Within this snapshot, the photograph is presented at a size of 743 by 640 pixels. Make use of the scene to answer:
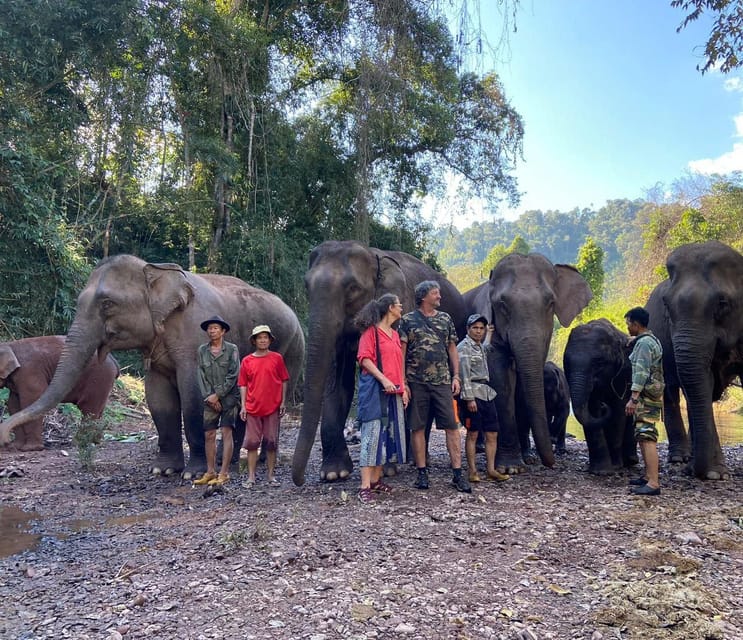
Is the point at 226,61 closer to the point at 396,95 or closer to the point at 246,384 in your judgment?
the point at 396,95

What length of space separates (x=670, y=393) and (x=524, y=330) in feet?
9.62

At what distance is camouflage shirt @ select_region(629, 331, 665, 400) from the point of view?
6562mm

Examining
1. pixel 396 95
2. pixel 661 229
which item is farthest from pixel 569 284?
pixel 661 229

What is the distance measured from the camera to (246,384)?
7262mm

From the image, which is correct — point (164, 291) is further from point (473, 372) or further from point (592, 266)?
A: point (592, 266)

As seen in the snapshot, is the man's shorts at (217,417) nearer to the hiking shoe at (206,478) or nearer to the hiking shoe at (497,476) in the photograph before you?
the hiking shoe at (206,478)

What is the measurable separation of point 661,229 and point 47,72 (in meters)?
27.1

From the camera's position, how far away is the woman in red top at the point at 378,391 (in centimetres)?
639

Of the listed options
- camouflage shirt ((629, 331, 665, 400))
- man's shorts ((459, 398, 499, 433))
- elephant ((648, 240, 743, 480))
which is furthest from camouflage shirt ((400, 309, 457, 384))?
elephant ((648, 240, 743, 480))

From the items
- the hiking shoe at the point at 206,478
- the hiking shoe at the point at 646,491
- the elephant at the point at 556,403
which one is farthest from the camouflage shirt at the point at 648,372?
the hiking shoe at the point at 206,478

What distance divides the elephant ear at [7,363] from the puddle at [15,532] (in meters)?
4.01

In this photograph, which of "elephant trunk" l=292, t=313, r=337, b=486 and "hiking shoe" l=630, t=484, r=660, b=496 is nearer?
"hiking shoe" l=630, t=484, r=660, b=496

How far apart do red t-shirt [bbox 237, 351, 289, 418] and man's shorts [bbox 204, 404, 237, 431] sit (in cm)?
32

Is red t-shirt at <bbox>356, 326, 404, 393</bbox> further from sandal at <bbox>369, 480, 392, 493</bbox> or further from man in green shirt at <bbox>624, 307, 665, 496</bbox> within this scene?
man in green shirt at <bbox>624, 307, 665, 496</bbox>
